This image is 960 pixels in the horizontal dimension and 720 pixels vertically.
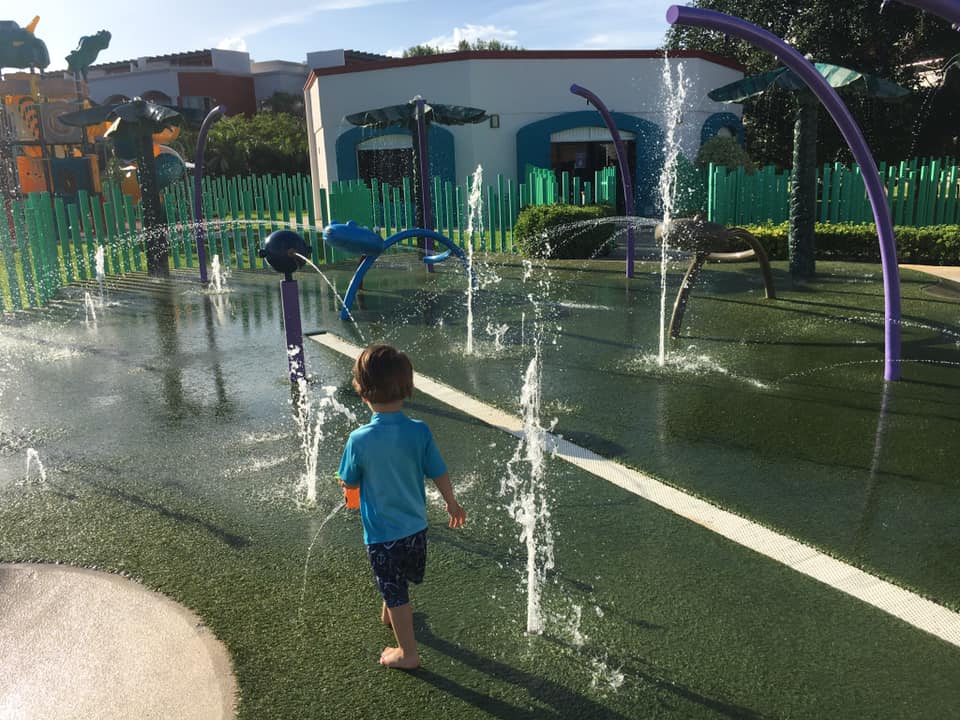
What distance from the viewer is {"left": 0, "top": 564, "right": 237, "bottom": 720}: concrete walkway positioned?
9.58 feet

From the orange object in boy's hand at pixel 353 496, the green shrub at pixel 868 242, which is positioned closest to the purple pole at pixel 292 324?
the orange object in boy's hand at pixel 353 496

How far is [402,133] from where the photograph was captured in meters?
23.7

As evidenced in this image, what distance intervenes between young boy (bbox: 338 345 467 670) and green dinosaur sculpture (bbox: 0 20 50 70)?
28755mm

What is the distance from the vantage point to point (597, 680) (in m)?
2.94

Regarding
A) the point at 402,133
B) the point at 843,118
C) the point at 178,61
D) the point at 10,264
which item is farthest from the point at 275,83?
the point at 843,118

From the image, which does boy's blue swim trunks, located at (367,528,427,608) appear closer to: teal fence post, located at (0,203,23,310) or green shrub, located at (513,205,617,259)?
teal fence post, located at (0,203,23,310)

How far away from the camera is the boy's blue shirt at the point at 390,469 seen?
113 inches

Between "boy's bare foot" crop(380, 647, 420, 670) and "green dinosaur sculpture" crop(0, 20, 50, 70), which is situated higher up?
"green dinosaur sculpture" crop(0, 20, 50, 70)

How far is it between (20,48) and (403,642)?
29.4 m

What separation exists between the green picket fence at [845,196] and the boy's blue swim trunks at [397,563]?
47.9 feet

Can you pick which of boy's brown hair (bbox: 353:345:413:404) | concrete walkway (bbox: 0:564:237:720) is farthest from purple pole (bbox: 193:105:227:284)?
boy's brown hair (bbox: 353:345:413:404)

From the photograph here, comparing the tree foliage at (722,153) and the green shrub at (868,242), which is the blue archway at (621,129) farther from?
the green shrub at (868,242)

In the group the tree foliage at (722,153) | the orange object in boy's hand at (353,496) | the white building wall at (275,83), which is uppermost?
the white building wall at (275,83)

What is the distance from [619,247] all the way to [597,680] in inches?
570
